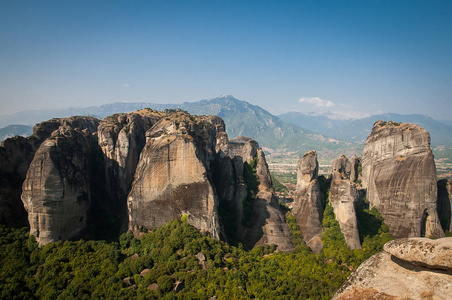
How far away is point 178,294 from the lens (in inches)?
779

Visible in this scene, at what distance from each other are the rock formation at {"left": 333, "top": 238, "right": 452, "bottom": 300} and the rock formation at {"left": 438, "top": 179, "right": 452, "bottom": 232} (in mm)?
35952

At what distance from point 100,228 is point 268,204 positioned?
65.5 feet

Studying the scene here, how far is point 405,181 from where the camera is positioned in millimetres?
32344

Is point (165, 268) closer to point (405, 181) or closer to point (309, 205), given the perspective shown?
point (309, 205)

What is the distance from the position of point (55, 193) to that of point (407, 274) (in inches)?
1053

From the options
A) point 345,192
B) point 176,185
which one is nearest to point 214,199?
point 176,185

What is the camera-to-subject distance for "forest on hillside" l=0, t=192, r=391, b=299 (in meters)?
20.1

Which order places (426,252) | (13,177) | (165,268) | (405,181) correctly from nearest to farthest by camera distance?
(426,252) < (165,268) < (13,177) < (405,181)

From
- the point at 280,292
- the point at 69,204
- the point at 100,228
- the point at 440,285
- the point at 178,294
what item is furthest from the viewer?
the point at 100,228

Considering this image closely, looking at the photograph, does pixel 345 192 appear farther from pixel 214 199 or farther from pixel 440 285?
pixel 440 285

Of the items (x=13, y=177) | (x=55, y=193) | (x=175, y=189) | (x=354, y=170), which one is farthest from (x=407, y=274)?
(x=354, y=170)

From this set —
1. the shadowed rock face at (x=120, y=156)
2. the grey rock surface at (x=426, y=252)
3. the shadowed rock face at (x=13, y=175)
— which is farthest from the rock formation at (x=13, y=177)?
the grey rock surface at (x=426, y=252)

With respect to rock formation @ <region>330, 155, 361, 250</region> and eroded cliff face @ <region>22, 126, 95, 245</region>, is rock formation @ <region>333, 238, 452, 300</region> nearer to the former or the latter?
eroded cliff face @ <region>22, 126, 95, 245</region>

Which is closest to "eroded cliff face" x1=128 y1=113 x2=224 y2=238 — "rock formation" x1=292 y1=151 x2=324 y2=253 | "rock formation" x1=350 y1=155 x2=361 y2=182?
"rock formation" x1=292 y1=151 x2=324 y2=253
